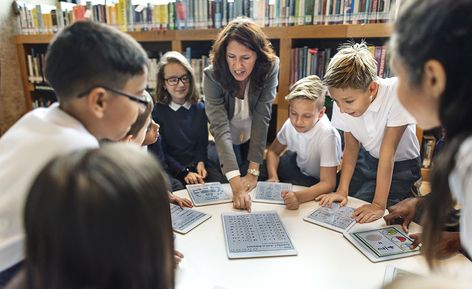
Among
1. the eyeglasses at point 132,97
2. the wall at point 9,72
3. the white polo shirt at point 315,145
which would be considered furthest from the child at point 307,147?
the wall at point 9,72

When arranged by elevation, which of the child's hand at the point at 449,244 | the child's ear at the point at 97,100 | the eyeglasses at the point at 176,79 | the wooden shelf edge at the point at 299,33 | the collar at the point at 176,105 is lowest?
the child's hand at the point at 449,244

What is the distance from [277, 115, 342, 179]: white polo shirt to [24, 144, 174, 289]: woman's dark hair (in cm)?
117

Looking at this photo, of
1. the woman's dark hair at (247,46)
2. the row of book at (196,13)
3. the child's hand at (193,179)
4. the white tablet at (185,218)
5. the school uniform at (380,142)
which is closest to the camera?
the white tablet at (185,218)

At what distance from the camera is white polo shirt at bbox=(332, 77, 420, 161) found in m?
1.32

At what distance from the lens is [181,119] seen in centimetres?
203

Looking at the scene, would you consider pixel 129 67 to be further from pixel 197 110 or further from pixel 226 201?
pixel 197 110

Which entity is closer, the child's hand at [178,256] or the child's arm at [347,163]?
the child's hand at [178,256]

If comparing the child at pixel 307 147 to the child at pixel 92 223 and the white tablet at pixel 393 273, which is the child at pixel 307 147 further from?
the child at pixel 92 223

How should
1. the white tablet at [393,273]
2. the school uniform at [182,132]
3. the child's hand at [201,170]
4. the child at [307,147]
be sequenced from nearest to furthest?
the white tablet at [393,273] → the child at [307,147] → the child's hand at [201,170] → the school uniform at [182,132]

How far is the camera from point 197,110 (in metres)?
2.07

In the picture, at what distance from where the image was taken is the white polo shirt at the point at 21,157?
0.64 m

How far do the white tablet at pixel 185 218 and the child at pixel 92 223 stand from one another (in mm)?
607

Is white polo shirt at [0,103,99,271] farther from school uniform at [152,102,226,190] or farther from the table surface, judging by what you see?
school uniform at [152,102,226,190]

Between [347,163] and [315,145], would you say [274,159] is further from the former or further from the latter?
[347,163]
